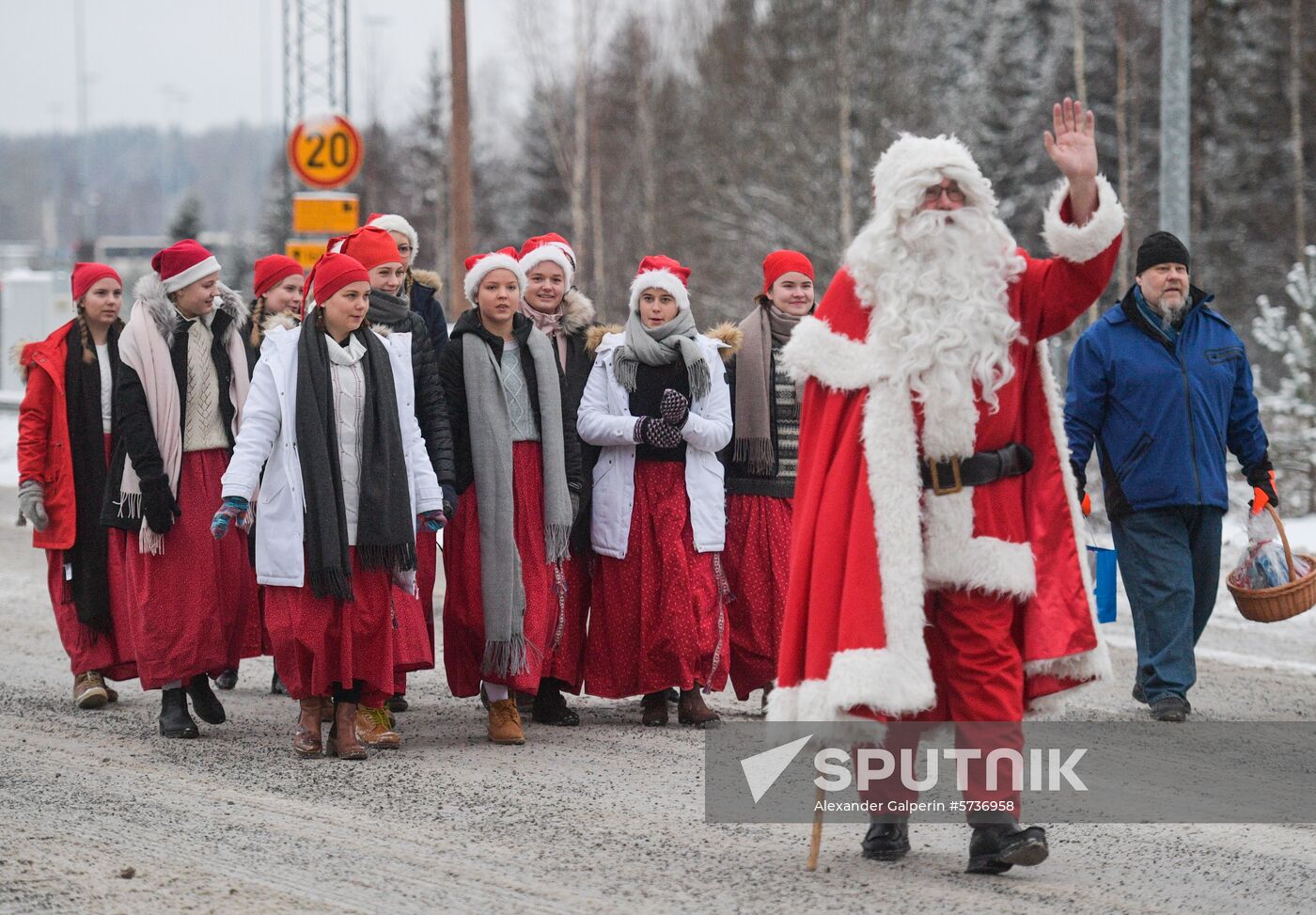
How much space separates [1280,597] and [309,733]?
4421mm

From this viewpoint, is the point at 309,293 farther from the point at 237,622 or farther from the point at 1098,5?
the point at 1098,5

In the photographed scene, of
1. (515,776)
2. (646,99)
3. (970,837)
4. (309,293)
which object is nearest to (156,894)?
(515,776)

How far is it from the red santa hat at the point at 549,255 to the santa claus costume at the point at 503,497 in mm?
302

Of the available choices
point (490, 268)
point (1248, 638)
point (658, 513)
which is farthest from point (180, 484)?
point (1248, 638)

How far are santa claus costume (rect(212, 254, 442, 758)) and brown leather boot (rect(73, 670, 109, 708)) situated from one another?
1.63m

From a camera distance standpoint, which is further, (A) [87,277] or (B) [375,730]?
(A) [87,277]

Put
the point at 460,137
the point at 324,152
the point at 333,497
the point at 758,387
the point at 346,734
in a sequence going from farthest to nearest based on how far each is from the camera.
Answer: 1. the point at 460,137
2. the point at 324,152
3. the point at 758,387
4. the point at 346,734
5. the point at 333,497

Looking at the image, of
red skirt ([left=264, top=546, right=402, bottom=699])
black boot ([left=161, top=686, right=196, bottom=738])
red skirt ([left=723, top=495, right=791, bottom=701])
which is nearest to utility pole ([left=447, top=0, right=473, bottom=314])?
red skirt ([left=723, top=495, right=791, bottom=701])

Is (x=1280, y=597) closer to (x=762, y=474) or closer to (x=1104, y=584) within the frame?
(x=1104, y=584)

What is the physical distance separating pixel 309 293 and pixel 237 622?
1.70 meters

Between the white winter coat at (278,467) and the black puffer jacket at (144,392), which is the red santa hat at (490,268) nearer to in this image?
the white winter coat at (278,467)

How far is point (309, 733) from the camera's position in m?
6.90

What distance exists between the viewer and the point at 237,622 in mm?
7746

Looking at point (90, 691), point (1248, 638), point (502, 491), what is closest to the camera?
point (502, 491)
